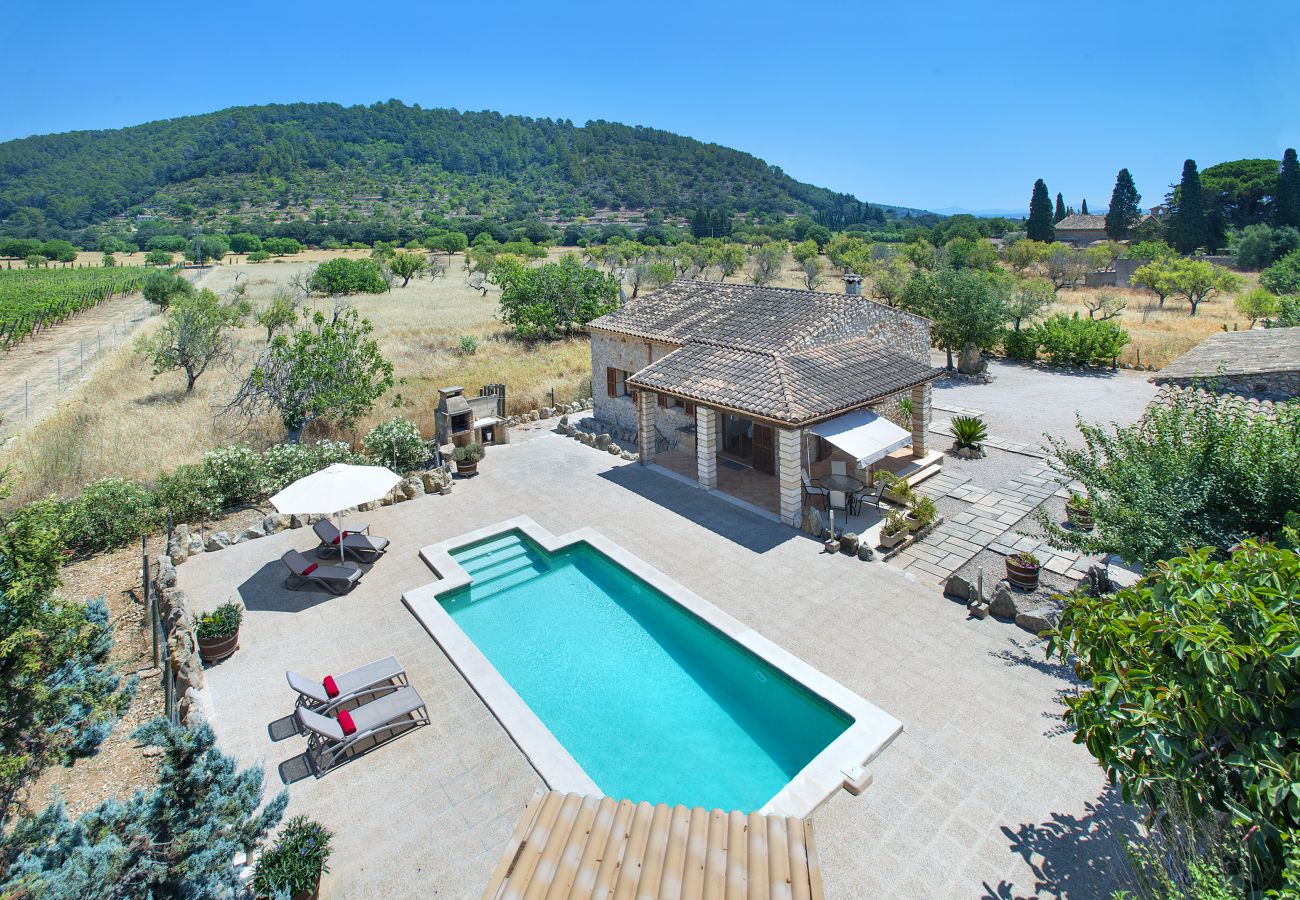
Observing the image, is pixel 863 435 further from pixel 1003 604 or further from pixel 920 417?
pixel 1003 604

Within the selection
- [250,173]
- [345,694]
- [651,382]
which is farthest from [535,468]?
[250,173]

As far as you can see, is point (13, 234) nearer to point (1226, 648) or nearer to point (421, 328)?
point (421, 328)

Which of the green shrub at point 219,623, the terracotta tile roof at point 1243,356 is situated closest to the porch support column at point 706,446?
the green shrub at point 219,623

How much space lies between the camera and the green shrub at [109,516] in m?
15.4

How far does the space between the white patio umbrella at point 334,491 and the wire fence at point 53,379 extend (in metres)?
13.6

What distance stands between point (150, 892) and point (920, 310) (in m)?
32.5

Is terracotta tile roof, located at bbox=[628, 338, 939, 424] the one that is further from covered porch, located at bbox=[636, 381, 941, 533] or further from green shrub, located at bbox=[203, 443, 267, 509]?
green shrub, located at bbox=[203, 443, 267, 509]

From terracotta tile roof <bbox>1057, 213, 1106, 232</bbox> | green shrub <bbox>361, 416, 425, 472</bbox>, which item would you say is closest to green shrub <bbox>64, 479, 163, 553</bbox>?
green shrub <bbox>361, 416, 425, 472</bbox>

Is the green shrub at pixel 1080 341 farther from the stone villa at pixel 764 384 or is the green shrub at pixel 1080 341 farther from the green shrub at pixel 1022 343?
the stone villa at pixel 764 384

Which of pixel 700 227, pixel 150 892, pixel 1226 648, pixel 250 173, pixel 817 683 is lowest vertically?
pixel 817 683

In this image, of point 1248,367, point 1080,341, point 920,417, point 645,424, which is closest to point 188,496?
point 645,424

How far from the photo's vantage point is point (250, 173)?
493 ft

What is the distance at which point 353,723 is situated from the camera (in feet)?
29.9

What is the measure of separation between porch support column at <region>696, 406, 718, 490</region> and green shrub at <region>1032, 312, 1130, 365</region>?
22607mm
